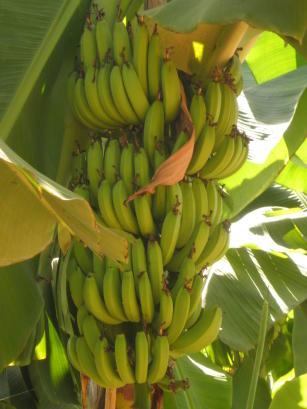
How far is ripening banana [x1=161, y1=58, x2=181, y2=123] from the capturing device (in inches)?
54.6

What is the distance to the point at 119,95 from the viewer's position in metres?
1.38

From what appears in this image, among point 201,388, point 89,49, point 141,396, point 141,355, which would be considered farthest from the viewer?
point 201,388

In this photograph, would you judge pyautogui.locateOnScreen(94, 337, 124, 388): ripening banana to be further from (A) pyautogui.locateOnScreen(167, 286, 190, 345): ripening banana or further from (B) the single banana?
(B) the single banana

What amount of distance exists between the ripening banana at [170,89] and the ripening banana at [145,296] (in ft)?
1.13

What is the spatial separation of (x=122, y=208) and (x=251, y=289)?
668 mm

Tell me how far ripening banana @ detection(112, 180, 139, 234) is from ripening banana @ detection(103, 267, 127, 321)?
93 millimetres

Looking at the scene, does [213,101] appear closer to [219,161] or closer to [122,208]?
[219,161]

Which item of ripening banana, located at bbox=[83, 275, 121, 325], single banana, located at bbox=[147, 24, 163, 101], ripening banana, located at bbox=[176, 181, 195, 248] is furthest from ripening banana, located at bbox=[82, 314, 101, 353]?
single banana, located at bbox=[147, 24, 163, 101]

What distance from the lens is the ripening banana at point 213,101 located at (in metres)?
1.39

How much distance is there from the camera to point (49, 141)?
1604 millimetres

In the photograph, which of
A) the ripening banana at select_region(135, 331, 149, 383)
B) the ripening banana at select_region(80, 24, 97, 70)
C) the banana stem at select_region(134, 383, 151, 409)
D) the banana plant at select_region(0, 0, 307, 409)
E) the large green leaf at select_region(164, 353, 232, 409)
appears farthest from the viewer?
the large green leaf at select_region(164, 353, 232, 409)

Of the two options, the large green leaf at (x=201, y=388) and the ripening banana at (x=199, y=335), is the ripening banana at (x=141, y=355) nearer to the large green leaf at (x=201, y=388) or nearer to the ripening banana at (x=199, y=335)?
the ripening banana at (x=199, y=335)

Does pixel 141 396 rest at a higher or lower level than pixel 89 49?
lower

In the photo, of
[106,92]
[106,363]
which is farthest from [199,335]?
[106,92]
